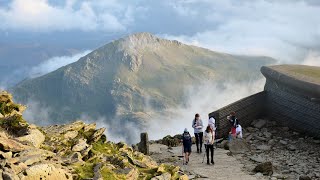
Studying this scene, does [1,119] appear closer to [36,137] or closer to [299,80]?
[36,137]

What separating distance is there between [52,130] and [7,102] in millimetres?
2180

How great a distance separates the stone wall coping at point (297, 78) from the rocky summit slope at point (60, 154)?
11.5 meters

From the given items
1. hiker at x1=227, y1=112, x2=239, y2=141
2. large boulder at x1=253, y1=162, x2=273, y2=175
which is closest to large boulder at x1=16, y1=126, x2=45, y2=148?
large boulder at x1=253, y1=162, x2=273, y2=175

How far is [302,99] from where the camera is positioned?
92.1 feet

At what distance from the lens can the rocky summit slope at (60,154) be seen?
12.9m

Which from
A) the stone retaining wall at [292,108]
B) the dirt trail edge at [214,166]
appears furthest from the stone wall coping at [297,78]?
the dirt trail edge at [214,166]

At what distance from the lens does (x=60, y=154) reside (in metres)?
15.9

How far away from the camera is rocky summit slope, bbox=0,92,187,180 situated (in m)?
12.9

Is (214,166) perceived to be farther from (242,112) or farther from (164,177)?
(242,112)

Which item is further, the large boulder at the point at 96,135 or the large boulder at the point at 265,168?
the large boulder at the point at 265,168

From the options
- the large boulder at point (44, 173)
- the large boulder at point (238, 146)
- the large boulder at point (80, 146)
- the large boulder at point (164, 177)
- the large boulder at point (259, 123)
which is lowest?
the large boulder at point (164, 177)

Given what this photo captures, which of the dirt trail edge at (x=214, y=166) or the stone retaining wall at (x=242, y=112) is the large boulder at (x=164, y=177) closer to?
the dirt trail edge at (x=214, y=166)

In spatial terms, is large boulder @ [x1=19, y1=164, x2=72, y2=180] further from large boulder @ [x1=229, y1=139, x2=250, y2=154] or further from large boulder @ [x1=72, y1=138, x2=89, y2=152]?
large boulder @ [x1=229, y1=139, x2=250, y2=154]

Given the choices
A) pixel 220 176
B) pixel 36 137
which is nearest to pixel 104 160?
pixel 36 137
